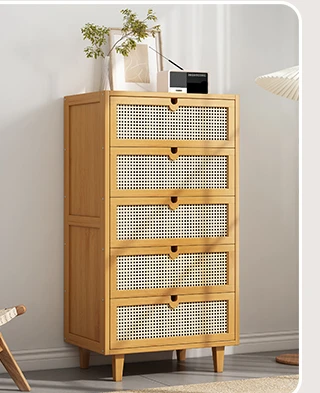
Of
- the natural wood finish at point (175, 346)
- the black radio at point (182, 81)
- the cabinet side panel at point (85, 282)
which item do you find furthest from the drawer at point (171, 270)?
the black radio at point (182, 81)

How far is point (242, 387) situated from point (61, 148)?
1393 mm

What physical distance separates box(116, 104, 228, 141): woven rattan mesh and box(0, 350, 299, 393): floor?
1067 mm

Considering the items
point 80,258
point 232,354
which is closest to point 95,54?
point 80,258

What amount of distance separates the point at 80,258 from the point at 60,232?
22 cm

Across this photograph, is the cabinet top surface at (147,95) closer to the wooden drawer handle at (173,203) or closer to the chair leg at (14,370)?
the wooden drawer handle at (173,203)

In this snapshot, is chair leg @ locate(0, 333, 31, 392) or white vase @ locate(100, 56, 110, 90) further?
white vase @ locate(100, 56, 110, 90)

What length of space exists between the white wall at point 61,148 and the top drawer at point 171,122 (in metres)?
0.48

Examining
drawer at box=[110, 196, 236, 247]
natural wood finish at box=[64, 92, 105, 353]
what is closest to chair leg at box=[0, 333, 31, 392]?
natural wood finish at box=[64, 92, 105, 353]

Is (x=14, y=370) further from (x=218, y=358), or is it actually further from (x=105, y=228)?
(x=218, y=358)

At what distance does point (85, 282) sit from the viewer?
319 cm

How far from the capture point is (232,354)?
3.75 meters

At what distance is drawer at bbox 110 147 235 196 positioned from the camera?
3.03 metres

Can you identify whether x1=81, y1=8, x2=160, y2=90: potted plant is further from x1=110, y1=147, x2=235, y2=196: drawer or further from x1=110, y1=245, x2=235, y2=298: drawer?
x1=110, y1=245, x2=235, y2=298: drawer

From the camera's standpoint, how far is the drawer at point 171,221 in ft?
9.93
